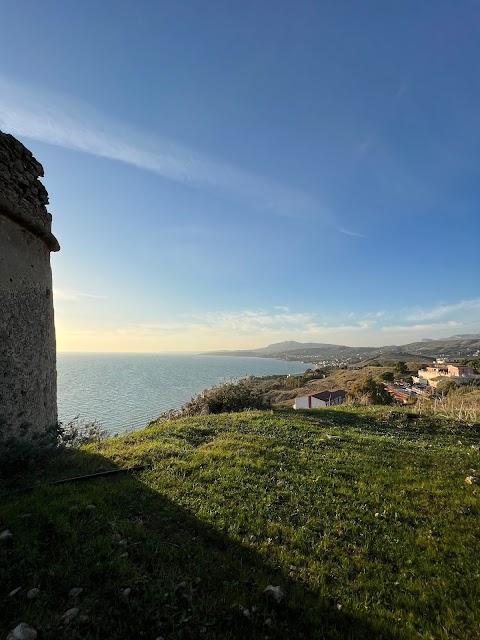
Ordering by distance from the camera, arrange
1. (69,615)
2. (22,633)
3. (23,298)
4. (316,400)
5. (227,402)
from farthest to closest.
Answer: (316,400)
(227,402)
(23,298)
(69,615)
(22,633)

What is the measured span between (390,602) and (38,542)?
4000mm

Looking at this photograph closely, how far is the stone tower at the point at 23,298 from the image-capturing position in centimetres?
674

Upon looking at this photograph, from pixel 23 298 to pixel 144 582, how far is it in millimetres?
6458

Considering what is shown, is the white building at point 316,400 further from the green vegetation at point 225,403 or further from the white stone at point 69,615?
the white stone at point 69,615

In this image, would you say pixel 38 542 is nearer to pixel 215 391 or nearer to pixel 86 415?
pixel 215 391

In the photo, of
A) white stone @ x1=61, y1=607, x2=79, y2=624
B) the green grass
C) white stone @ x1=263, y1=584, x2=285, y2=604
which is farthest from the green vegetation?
white stone @ x1=61, y1=607, x2=79, y2=624

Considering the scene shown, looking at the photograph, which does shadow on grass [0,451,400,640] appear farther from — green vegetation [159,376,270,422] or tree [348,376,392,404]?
tree [348,376,392,404]

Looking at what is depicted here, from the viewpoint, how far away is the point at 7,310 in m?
6.80

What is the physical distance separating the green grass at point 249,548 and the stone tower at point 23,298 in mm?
1373

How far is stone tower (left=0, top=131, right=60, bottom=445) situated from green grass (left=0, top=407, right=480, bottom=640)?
4.51 ft

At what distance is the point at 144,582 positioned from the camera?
11.1 feet

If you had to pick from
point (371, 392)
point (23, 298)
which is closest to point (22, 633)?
point (23, 298)

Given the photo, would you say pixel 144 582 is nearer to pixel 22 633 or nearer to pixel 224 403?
pixel 22 633

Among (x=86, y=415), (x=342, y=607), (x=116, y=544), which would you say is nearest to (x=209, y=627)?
(x=342, y=607)
